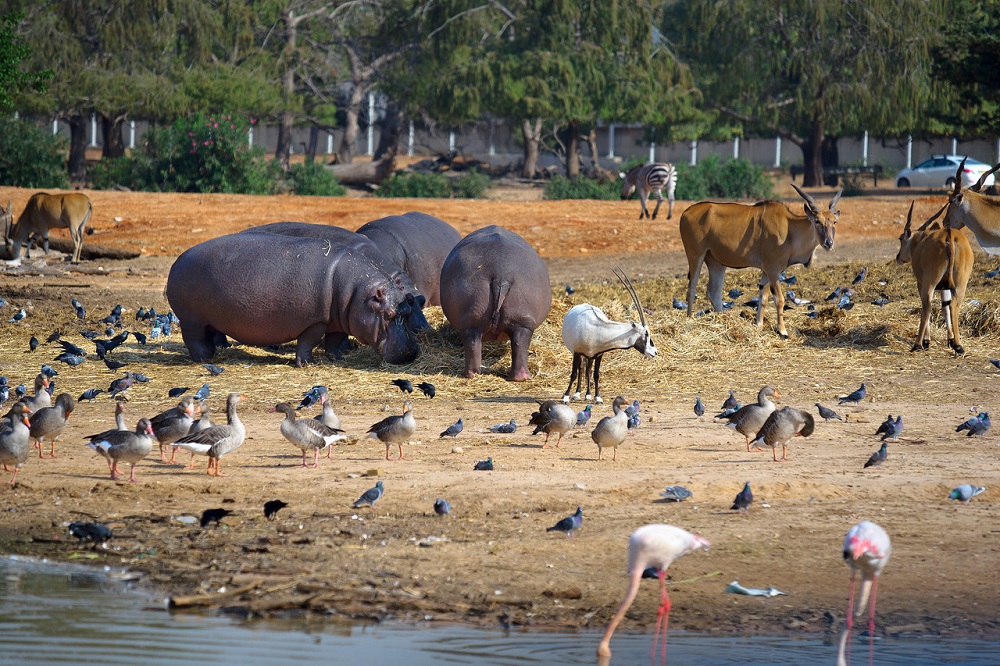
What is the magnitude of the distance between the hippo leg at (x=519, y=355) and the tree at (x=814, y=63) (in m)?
27.1

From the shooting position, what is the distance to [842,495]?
8656 millimetres

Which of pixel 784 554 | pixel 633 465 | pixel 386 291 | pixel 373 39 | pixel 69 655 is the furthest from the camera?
pixel 373 39

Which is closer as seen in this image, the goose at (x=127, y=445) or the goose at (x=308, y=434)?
the goose at (x=127, y=445)

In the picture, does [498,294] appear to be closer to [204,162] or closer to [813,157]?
[204,162]

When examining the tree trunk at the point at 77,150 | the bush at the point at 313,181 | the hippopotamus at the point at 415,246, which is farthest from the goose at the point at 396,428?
the tree trunk at the point at 77,150

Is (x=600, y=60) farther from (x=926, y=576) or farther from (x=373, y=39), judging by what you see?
(x=926, y=576)

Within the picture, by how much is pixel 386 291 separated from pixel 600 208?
15066mm

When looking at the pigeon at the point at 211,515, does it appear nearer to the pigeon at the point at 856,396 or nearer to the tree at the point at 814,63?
the pigeon at the point at 856,396

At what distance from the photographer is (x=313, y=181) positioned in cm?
3341

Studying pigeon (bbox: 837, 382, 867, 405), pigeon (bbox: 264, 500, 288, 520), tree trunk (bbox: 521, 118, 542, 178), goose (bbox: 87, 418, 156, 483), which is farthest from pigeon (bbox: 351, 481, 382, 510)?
tree trunk (bbox: 521, 118, 542, 178)

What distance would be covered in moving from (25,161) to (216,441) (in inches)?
1110

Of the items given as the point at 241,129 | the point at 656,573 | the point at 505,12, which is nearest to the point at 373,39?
the point at 505,12

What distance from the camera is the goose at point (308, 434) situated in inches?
364

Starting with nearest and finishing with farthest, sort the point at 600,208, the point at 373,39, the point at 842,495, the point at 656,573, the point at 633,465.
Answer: the point at 656,573
the point at 842,495
the point at 633,465
the point at 600,208
the point at 373,39
